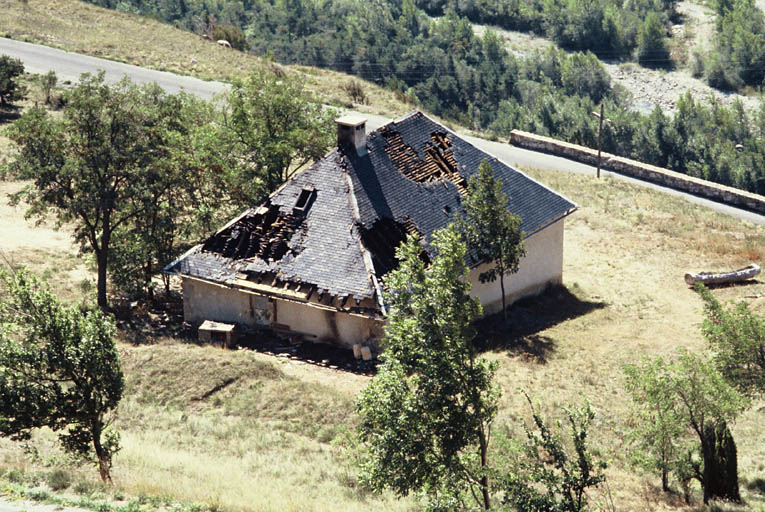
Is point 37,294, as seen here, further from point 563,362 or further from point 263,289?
point 563,362

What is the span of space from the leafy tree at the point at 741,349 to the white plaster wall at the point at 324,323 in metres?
10.2

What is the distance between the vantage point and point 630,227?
39844mm

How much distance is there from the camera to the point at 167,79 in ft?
183

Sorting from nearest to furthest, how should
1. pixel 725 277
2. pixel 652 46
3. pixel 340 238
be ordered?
pixel 340 238, pixel 725 277, pixel 652 46

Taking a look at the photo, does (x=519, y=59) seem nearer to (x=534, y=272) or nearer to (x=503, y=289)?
(x=534, y=272)

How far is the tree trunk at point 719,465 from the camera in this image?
1916cm

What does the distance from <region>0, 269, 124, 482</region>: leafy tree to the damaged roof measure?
10.8 m

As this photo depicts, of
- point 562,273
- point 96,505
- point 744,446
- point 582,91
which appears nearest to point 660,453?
point 744,446

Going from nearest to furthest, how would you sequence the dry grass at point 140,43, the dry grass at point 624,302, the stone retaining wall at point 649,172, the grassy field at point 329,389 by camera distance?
the grassy field at point 329,389
the dry grass at point 624,302
the stone retaining wall at point 649,172
the dry grass at point 140,43

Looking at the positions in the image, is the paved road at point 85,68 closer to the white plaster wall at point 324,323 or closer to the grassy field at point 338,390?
the grassy field at point 338,390

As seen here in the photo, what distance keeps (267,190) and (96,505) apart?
18.0 meters

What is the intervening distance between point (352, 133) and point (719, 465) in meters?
16.0

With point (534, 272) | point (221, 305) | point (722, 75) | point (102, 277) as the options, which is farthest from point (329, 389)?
point (722, 75)

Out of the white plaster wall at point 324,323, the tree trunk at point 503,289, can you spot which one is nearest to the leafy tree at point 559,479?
the white plaster wall at point 324,323
